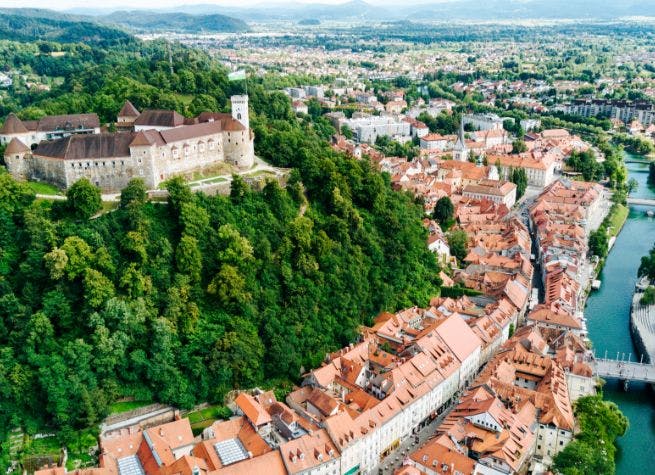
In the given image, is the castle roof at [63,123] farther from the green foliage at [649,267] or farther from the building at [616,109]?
the building at [616,109]

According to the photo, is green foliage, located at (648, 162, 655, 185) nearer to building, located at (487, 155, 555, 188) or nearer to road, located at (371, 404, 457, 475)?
building, located at (487, 155, 555, 188)

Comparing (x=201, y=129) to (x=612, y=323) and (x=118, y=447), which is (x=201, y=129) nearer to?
(x=118, y=447)

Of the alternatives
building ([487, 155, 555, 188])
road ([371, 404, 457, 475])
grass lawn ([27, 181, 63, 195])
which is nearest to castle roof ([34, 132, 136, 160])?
grass lawn ([27, 181, 63, 195])

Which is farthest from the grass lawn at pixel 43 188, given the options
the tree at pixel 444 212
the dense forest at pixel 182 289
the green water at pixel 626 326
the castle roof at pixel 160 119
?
the green water at pixel 626 326

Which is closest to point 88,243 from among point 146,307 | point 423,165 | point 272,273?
point 146,307

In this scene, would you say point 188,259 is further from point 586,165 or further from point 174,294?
point 586,165
